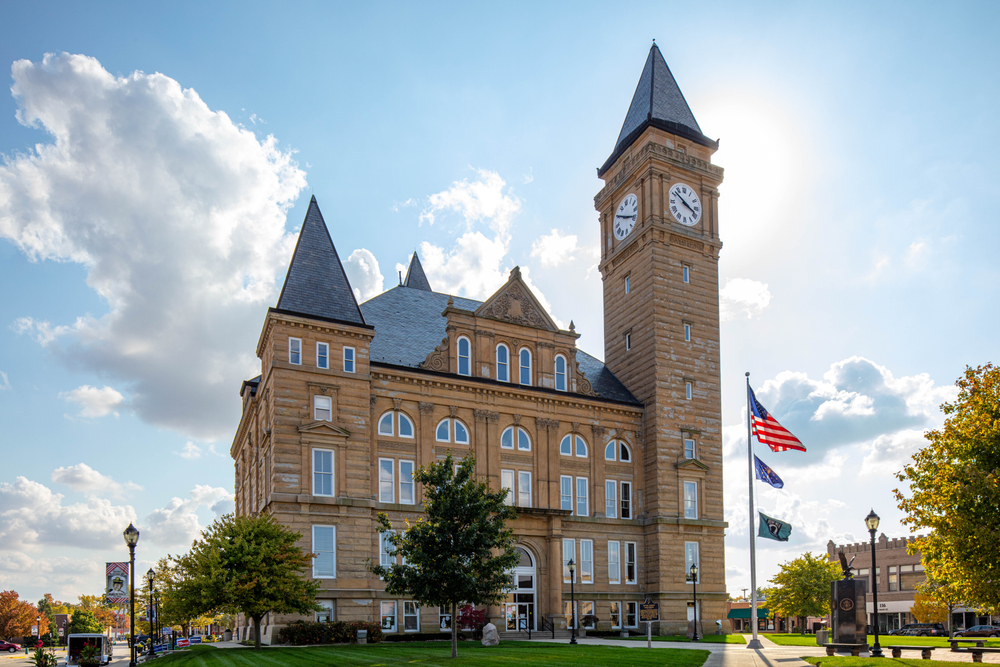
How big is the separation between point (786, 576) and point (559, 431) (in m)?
27.0

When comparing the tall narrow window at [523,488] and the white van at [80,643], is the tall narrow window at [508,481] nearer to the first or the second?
the tall narrow window at [523,488]

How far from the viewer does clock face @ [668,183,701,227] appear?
56281 millimetres

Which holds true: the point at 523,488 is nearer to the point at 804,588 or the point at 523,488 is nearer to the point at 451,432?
the point at 451,432

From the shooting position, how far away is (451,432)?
46375 millimetres

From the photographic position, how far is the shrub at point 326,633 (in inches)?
1432

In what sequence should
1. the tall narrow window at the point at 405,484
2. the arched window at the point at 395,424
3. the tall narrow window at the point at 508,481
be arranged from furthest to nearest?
the tall narrow window at the point at 508,481 < the arched window at the point at 395,424 < the tall narrow window at the point at 405,484

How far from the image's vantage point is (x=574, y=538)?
49156 millimetres

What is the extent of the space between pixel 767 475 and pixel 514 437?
15.3 meters

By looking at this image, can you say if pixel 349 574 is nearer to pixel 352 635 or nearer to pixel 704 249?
pixel 352 635

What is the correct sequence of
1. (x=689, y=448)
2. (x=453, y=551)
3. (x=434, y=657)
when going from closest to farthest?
(x=434, y=657) → (x=453, y=551) → (x=689, y=448)

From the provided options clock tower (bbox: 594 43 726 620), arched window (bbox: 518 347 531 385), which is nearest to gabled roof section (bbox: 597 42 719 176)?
clock tower (bbox: 594 43 726 620)

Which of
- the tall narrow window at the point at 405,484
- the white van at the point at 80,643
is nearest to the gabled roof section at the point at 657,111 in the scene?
the tall narrow window at the point at 405,484

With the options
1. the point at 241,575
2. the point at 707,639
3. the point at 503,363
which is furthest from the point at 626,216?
the point at 241,575

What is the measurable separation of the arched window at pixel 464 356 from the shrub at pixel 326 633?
52.0 feet
